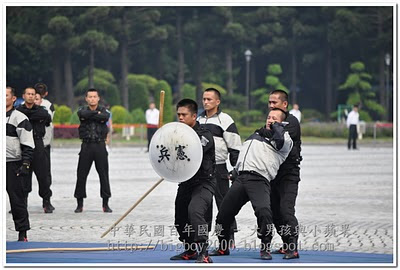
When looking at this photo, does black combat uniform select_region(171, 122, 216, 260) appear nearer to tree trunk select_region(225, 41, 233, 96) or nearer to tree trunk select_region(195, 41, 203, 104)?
tree trunk select_region(195, 41, 203, 104)

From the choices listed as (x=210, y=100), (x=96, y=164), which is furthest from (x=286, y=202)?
(x=96, y=164)

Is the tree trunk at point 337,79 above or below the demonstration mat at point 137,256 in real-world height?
above

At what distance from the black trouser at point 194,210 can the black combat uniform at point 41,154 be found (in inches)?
197

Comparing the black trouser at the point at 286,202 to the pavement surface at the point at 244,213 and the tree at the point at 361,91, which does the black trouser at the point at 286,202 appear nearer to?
the pavement surface at the point at 244,213

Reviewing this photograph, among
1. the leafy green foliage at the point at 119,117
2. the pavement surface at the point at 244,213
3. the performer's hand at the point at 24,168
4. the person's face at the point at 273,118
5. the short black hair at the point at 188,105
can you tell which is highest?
the short black hair at the point at 188,105

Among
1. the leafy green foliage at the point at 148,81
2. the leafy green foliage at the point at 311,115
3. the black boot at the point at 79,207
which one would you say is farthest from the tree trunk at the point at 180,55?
the black boot at the point at 79,207

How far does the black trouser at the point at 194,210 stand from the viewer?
9734 mm

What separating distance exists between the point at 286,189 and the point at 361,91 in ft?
199

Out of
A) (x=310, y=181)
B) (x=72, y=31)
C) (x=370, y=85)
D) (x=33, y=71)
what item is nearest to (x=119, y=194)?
(x=310, y=181)

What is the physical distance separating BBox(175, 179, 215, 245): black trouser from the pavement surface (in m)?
1.77

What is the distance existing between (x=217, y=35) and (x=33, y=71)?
1269cm

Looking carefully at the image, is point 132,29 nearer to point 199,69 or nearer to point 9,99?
point 199,69

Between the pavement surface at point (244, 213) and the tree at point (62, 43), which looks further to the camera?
the tree at point (62, 43)

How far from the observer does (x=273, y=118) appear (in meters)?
10.2
